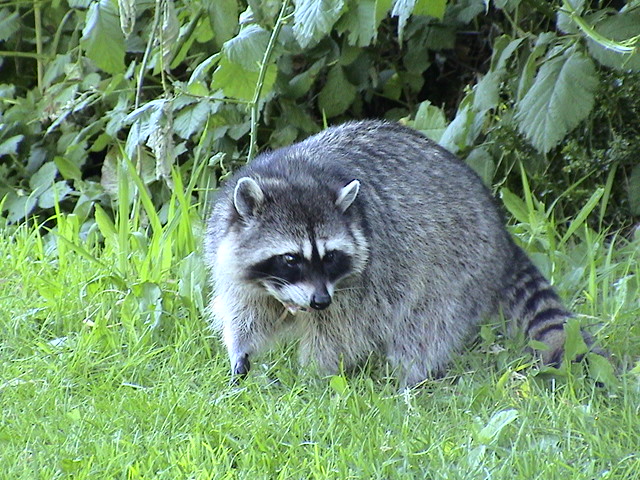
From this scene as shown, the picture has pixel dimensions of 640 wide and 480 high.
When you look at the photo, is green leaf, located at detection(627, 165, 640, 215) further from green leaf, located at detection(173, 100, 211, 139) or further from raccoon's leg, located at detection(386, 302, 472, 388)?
green leaf, located at detection(173, 100, 211, 139)

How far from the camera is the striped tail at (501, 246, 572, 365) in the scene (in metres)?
3.73

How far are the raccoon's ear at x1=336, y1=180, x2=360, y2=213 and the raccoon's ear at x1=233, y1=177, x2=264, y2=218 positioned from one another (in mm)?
294

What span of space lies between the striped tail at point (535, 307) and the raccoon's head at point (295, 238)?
728 millimetres

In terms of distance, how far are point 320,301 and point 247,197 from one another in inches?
20.7

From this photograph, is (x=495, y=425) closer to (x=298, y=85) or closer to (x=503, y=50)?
(x=503, y=50)

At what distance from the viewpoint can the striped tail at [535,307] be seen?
3.73 metres

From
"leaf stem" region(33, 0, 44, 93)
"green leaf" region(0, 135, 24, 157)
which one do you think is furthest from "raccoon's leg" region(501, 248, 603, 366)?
"leaf stem" region(33, 0, 44, 93)

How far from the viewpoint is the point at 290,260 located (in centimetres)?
364

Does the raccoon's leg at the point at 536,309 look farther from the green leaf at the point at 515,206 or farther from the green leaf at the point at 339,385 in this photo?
the green leaf at the point at 339,385

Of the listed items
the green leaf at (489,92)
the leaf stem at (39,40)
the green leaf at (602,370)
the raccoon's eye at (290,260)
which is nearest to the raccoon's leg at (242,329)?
the raccoon's eye at (290,260)

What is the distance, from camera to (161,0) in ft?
15.4

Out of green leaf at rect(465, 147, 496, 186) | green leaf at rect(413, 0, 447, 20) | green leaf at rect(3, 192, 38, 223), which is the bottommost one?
green leaf at rect(3, 192, 38, 223)

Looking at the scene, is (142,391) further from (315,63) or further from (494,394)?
(315,63)

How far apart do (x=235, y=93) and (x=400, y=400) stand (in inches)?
70.1
